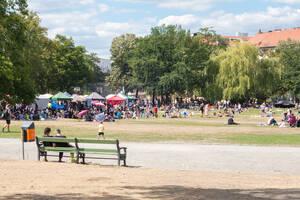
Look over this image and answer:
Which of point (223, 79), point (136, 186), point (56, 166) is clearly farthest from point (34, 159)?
point (223, 79)

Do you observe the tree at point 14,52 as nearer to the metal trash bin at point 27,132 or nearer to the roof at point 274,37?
the metal trash bin at point 27,132

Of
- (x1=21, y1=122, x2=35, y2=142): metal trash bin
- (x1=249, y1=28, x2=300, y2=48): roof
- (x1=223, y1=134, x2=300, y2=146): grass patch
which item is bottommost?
(x1=223, y1=134, x2=300, y2=146): grass patch

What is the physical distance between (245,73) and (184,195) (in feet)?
196

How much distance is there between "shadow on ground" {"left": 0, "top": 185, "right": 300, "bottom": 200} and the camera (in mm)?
9374

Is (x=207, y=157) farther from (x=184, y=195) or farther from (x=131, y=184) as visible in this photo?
(x=184, y=195)

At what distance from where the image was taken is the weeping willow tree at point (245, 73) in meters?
67.4

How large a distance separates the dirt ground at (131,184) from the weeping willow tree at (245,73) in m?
54.4

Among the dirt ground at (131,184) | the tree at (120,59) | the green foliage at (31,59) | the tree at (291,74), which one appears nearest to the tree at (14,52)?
the green foliage at (31,59)

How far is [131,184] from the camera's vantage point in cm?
1126

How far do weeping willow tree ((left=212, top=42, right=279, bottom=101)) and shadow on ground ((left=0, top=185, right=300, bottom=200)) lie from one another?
188ft

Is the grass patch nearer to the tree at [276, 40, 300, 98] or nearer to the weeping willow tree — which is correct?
the weeping willow tree

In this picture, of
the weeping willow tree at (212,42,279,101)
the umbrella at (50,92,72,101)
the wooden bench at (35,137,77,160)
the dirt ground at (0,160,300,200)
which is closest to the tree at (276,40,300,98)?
the weeping willow tree at (212,42,279,101)

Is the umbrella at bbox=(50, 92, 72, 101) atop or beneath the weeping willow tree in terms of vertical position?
beneath

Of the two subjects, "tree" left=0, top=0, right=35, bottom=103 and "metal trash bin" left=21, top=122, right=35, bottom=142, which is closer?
"metal trash bin" left=21, top=122, right=35, bottom=142
